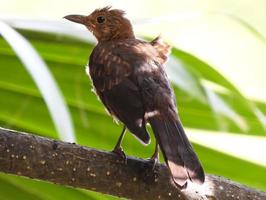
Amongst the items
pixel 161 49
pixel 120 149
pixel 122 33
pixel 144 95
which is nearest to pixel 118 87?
pixel 144 95

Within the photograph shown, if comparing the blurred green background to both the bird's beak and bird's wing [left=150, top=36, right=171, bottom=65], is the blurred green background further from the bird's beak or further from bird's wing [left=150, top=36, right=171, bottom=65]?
the bird's beak

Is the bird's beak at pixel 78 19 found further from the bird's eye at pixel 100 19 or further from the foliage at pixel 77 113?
the foliage at pixel 77 113

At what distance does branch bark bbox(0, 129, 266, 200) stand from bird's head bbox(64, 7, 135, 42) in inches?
29.6

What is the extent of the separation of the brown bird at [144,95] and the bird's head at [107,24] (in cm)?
13

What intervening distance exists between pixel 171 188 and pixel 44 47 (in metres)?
0.49

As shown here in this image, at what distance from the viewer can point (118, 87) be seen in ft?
6.46

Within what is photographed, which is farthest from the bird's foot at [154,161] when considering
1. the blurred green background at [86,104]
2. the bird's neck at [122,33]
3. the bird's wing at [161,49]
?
the bird's neck at [122,33]

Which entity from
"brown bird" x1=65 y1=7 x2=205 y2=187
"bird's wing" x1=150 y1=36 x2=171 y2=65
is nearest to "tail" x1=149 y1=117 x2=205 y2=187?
"brown bird" x1=65 y1=7 x2=205 y2=187

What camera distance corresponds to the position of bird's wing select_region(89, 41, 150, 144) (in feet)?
6.06

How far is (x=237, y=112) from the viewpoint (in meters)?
1.96

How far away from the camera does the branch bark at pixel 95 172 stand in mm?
1644

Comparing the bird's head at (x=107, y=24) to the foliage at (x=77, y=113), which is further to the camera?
the bird's head at (x=107, y=24)

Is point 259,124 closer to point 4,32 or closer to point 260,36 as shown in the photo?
point 260,36

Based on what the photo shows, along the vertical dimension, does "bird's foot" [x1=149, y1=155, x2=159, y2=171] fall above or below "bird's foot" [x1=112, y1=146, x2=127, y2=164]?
below
